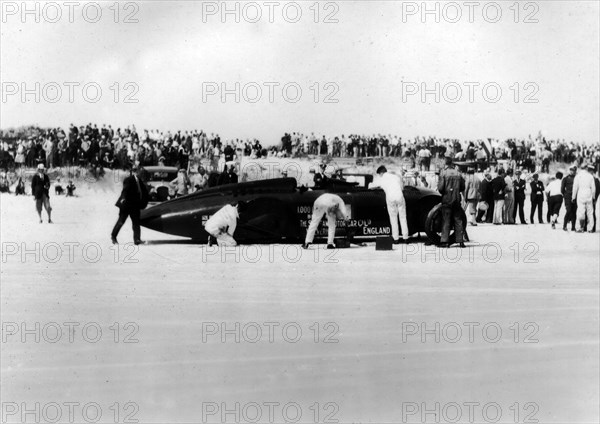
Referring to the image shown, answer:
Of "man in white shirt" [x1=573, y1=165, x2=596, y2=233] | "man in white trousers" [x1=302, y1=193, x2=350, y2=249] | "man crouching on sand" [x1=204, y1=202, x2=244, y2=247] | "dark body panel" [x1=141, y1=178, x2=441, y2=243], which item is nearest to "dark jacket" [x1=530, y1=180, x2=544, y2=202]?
"man in white shirt" [x1=573, y1=165, x2=596, y2=233]

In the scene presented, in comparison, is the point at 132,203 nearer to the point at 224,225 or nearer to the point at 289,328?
the point at 224,225

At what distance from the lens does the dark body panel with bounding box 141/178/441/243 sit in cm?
1462

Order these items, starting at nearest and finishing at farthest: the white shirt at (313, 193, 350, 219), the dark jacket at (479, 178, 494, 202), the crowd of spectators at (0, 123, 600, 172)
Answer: the white shirt at (313, 193, 350, 219)
the crowd of spectators at (0, 123, 600, 172)
the dark jacket at (479, 178, 494, 202)

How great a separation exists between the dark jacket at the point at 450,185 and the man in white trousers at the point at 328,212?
1.72 metres

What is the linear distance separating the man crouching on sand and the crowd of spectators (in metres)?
1.90

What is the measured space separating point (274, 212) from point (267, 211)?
4.8 inches

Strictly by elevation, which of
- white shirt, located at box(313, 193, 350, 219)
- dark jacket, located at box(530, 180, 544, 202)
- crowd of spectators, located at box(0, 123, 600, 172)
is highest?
crowd of spectators, located at box(0, 123, 600, 172)

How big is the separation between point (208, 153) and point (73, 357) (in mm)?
11947

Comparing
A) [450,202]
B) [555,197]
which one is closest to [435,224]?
[450,202]

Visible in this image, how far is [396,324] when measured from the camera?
8992mm

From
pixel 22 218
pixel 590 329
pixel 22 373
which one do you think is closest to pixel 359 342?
pixel 590 329

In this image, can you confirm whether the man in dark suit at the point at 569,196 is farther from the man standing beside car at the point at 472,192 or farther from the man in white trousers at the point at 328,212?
the man in white trousers at the point at 328,212

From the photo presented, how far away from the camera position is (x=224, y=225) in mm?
14422

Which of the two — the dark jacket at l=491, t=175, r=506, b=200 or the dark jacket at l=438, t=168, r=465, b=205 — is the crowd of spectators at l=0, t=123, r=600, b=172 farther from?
the dark jacket at l=438, t=168, r=465, b=205
